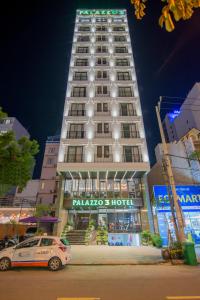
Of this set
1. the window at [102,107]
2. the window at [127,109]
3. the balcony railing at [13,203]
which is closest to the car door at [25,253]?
the window at [102,107]

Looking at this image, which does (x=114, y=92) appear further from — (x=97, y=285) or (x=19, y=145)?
(x=97, y=285)

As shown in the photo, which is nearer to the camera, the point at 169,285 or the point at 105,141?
the point at 169,285

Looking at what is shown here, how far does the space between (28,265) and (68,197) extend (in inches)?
501

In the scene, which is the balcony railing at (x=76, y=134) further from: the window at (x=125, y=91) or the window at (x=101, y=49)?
the window at (x=101, y=49)

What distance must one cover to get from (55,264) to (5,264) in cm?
248

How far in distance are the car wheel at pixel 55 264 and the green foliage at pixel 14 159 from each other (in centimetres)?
626

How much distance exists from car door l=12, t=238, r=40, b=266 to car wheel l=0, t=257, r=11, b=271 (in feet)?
0.80

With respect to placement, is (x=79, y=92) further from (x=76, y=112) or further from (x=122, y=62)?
(x=122, y=62)

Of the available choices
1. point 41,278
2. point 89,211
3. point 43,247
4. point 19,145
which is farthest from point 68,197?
point 41,278

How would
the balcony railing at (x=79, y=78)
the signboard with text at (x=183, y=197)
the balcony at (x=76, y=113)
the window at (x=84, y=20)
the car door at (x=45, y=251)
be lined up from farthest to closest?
1. the window at (x=84, y=20)
2. the balcony railing at (x=79, y=78)
3. the balcony at (x=76, y=113)
4. the signboard with text at (x=183, y=197)
5. the car door at (x=45, y=251)

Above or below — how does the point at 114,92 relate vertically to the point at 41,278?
above

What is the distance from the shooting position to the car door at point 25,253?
8.59 m

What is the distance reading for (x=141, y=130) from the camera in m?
23.5

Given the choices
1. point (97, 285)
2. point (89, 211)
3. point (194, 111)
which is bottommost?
point (97, 285)
